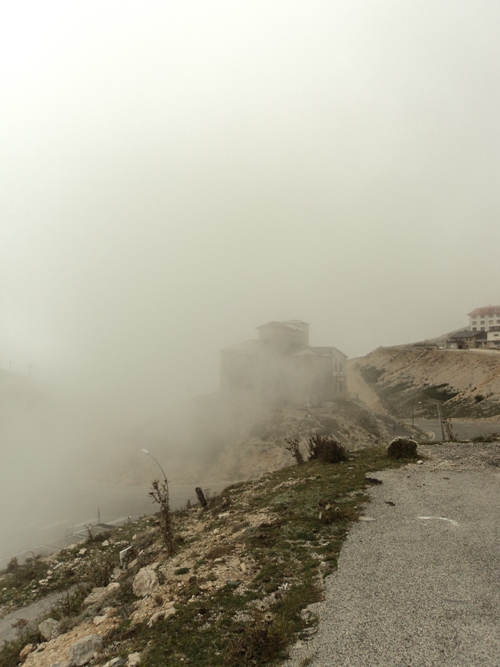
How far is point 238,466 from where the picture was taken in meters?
46.4

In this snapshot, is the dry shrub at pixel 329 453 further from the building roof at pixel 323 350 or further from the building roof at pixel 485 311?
the building roof at pixel 485 311

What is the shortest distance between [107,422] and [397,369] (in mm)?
71491

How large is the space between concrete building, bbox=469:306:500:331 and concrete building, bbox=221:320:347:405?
9357 centimetres

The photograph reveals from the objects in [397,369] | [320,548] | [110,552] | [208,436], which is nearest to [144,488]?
[208,436]

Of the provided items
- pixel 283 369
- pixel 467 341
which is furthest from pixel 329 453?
pixel 467 341

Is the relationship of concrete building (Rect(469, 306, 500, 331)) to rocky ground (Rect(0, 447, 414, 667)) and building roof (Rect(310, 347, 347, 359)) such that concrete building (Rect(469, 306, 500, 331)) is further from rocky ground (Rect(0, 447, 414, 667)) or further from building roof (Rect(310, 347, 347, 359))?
rocky ground (Rect(0, 447, 414, 667))

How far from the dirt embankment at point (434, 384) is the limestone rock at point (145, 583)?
56992 mm

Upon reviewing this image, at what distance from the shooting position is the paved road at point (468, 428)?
145 ft

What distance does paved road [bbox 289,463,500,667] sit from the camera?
226 inches

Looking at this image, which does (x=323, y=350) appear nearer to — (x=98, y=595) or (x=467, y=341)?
(x=98, y=595)

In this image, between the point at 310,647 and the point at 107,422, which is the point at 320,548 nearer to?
the point at 310,647

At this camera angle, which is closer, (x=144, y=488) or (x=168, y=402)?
(x=144, y=488)

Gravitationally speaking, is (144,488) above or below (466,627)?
below

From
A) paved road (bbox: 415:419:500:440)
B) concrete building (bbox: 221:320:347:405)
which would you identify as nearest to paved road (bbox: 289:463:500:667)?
paved road (bbox: 415:419:500:440)
